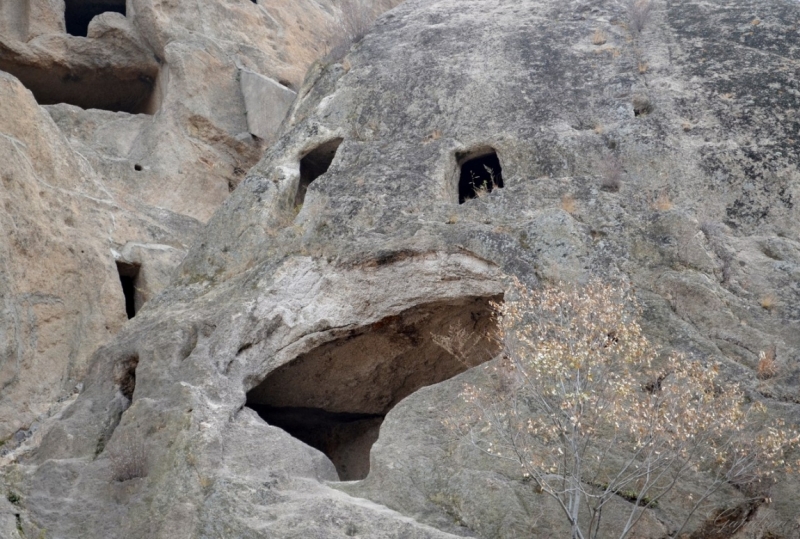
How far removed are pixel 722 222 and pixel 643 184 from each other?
0.95 meters

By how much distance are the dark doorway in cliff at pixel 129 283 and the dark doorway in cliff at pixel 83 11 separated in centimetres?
691


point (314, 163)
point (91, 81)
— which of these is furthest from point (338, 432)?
point (91, 81)

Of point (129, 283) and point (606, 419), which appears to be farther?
point (129, 283)

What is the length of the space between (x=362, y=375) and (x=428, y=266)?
1.85 metres

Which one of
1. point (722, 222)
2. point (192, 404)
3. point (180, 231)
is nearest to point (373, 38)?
point (180, 231)

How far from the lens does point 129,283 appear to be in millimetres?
13258

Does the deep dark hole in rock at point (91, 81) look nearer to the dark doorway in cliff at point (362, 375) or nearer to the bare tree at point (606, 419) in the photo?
the dark doorway in cliff at point (362, 375)

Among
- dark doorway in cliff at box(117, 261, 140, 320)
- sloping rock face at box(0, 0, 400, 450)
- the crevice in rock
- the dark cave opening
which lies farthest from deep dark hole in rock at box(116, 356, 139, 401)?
dark doorway in cliff at box(117, 261, 140, 320)

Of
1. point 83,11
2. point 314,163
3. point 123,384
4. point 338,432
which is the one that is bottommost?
point 338,432

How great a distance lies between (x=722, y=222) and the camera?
10.5 metres

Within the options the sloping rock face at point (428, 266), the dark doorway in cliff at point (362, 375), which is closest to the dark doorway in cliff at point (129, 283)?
the sloping rock face at point (428, 266)

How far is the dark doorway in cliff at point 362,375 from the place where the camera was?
10.9 m

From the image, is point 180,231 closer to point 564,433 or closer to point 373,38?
point 373,38

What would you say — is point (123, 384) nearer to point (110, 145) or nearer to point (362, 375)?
point (362, 375)
